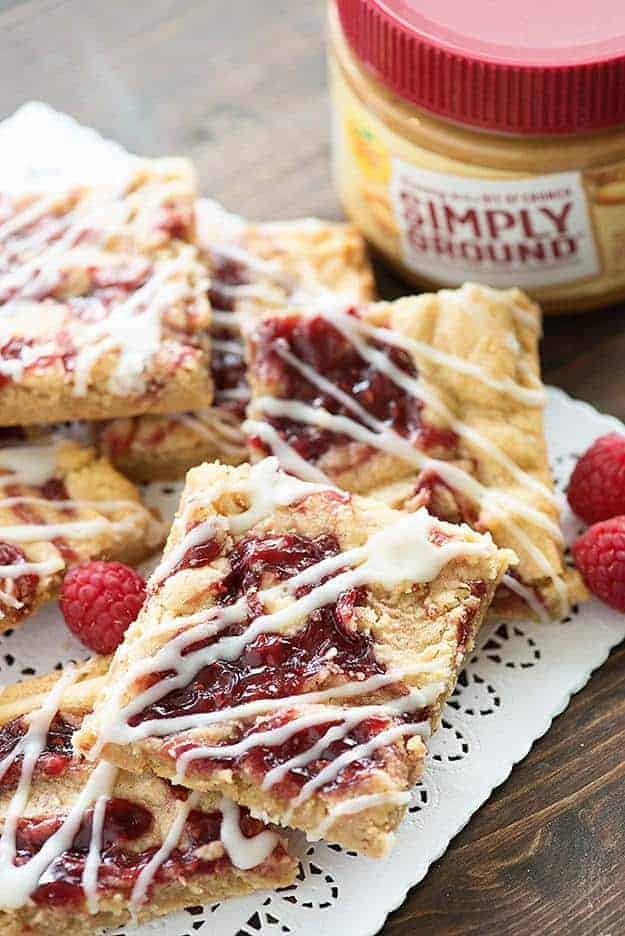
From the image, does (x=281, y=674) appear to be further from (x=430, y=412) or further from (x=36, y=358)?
(x=36, y=358)

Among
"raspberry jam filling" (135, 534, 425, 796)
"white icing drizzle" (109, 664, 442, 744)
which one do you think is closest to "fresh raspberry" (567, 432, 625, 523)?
"raspberry jam filling" (135, 534, 425, 796)

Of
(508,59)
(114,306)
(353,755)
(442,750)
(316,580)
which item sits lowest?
(442,750)

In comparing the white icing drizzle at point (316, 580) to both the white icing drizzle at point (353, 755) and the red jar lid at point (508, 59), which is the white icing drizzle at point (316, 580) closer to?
the white icing drizzle at point (353, 755)

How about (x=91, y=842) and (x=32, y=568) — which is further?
(x=32, y=568)

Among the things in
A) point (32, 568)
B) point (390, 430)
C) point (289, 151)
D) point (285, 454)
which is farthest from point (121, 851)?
point (289, 151)

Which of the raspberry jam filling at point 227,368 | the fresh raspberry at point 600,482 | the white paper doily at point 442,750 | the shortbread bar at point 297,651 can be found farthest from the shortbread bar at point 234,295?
the fresh raspberry at point 600,482

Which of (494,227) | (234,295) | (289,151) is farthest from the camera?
(289,151)

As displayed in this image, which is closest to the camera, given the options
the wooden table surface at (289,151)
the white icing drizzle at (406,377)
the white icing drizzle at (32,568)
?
the wooden table surface at (289,151)
